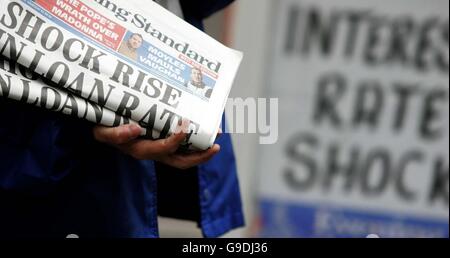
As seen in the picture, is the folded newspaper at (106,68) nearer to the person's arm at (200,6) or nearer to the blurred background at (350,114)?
the person's arm at (200,6)

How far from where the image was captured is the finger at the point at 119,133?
4.26 feet

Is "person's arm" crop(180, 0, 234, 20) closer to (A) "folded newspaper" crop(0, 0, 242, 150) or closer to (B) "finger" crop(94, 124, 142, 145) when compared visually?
(A) "folded newspaper" crop(0, 0, 242, 150)

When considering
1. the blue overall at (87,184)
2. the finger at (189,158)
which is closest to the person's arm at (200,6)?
the blue overall at (87,184)

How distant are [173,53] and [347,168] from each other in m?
2.28

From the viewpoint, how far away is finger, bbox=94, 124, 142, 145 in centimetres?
130

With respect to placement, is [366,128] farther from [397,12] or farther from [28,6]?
[28,6]

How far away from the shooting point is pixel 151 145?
1.32 meters

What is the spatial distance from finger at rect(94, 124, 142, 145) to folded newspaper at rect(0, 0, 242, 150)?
0.04 ft

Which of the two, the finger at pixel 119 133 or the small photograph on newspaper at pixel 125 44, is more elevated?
the small photograph on newspaper at pixel 125 44

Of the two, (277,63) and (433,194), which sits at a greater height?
(277,63)

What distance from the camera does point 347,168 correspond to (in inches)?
138

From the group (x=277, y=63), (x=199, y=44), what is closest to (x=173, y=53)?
Answer: (x=199, y=44)

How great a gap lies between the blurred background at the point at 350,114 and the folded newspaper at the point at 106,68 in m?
2.06

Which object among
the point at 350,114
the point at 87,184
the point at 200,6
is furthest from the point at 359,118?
the point at 87,184
